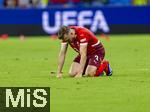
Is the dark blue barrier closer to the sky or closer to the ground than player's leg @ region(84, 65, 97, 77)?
closer to the ground

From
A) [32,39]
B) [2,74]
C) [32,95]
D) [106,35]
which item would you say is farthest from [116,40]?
[32,95]

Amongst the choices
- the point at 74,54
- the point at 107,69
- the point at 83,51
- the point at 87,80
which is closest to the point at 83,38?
the point at 83,51

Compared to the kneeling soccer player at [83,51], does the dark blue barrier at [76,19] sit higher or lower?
lower

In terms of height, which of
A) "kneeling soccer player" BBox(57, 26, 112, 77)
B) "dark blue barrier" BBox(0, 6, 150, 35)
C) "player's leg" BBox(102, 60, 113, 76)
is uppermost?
"kneeling soccer player" BBox(57, 26, 112, 77)

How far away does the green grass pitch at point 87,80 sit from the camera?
13.7 m

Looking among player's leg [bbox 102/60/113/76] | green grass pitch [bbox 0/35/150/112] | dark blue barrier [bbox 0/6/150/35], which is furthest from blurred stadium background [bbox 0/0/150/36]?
player's leg [bbox 102/60/113/76]

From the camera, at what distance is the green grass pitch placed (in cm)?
1374

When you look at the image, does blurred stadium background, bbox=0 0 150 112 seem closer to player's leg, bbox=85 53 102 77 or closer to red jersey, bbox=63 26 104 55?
player's leg, bbox=85 53 102 77

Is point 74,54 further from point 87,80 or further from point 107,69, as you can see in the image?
point 87,80

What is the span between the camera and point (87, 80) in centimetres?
1745

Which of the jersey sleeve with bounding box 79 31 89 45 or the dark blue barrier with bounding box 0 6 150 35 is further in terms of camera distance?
the dark blue barrier with bounding box 0 6 150 35

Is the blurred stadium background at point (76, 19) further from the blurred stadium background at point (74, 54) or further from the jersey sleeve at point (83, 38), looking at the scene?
the jersey sleeve at point (83, 38)

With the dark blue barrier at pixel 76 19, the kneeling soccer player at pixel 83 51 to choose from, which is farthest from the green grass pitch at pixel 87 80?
the dark blue barrier at pixel 76 19

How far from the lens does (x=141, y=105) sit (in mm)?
13516
